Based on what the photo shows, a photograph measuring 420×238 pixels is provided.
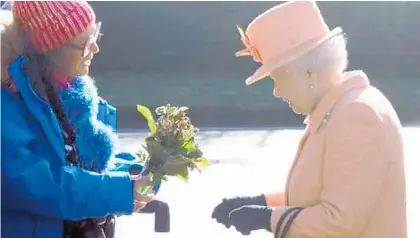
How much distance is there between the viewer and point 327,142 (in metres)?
2.73

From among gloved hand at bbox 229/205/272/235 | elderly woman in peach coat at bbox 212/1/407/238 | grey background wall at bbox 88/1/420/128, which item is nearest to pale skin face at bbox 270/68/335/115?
elderly woman in peach coat at bbox 212/1/407/238

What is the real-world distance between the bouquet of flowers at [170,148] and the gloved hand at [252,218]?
256 millimetres

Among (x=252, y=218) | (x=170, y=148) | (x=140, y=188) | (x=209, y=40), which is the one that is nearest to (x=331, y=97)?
(x=252, y=218)

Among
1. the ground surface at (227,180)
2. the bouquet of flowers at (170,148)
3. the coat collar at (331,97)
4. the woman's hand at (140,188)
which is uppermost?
the coat collar at (331,97)

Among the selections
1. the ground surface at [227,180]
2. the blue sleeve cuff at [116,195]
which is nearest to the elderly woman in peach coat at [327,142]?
the blue sleeve cuff at [116,195]

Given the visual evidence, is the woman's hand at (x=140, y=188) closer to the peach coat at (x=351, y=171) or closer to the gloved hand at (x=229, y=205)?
the gloved hand at (x=229, y=205)

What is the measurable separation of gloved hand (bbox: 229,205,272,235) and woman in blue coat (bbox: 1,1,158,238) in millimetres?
332

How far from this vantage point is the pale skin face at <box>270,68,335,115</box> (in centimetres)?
278

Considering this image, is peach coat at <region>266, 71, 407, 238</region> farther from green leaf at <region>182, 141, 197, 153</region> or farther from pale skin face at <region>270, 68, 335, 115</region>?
green leaf at <region>182, 141, 197, 153</region>

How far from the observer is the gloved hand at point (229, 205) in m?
3.04

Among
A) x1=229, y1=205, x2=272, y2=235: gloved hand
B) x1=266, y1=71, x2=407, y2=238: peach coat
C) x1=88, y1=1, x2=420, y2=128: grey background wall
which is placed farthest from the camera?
x1=88, y1=1, x2=420, y2=128: grey background wall

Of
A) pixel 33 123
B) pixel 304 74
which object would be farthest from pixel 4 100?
pixel 304 74

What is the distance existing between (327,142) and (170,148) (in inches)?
22.0

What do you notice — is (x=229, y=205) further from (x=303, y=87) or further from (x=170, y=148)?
(x=303, y=87)
